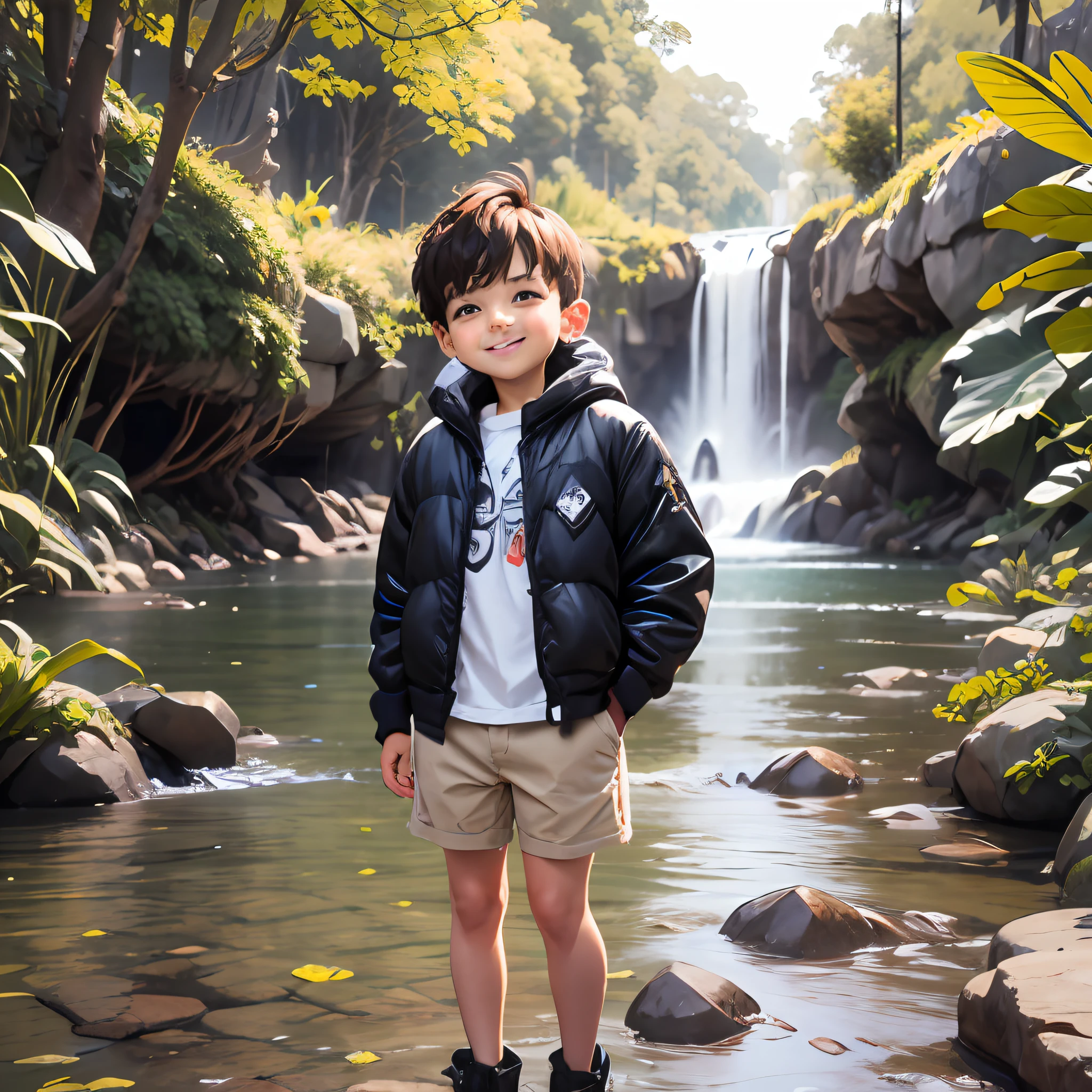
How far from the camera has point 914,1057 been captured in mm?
2561

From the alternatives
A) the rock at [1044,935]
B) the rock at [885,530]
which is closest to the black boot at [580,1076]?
the rock at [1044,935]

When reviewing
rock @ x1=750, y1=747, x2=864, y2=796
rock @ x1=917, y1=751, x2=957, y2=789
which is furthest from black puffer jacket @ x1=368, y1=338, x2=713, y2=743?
rock @ x1=917, y1=751, x2=957, y2=789

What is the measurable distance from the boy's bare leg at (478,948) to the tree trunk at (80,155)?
35.2ft

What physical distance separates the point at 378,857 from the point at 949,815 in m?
2.09

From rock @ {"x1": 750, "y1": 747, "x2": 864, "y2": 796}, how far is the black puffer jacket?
9.80 feet

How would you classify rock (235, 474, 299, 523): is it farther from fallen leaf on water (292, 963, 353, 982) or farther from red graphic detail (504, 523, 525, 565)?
red graphic detail (504, 523, 525, 565)

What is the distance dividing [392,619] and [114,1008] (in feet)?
3.74

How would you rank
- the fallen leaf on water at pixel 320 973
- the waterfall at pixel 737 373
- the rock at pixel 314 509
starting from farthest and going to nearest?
1. the waterfall at pixel 737 373
2. the rock at pixel 314 509
3. the fallen leaf on water at pixel 320 973

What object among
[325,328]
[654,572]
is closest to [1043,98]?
[654,572]

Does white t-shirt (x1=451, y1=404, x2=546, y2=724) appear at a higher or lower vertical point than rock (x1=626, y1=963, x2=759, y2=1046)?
higher

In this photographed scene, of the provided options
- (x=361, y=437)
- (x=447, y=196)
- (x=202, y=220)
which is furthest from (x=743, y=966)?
(x=447, y=196)

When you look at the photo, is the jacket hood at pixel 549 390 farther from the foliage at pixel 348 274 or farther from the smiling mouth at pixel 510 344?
the foliage at pixel 348 274

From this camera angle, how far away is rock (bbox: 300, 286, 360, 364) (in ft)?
66.1

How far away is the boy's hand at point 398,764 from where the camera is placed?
2412 millimetres
